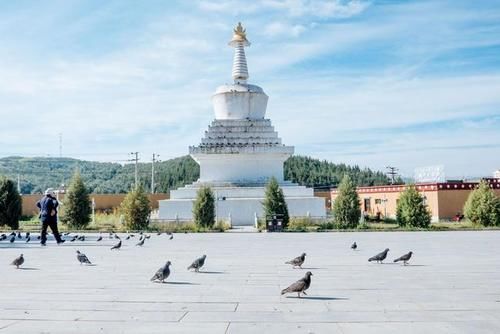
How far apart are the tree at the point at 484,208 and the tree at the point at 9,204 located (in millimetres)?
Answer: 26314

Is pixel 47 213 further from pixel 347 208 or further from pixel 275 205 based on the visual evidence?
pixel 347 208

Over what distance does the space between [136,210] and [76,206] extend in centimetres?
421

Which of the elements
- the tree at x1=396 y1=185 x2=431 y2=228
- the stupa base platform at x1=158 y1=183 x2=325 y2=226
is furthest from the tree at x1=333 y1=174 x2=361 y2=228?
the stupa base platform at x1=158 y1=183 x2=325 y2=226

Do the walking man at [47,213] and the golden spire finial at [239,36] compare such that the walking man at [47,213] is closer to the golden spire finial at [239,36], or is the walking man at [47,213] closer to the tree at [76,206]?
the tree at [76,206]

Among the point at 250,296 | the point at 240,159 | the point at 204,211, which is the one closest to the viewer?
the point at 250,296

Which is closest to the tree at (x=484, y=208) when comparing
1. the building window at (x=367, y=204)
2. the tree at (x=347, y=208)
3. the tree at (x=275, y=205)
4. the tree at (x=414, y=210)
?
the tree at (x=414, y=210)

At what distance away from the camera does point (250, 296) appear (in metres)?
8.92

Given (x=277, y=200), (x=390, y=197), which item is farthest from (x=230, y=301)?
(x=390, y=197)

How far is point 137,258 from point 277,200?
1602 centimetres

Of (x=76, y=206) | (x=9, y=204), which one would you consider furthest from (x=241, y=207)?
(x=9, y=204)

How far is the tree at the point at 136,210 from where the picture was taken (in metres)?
31.1

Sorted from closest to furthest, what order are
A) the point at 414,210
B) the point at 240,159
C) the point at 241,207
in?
the point at 414,210 < the point at 241,207 < the point at 240,159

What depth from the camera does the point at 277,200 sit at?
3055 centimetres

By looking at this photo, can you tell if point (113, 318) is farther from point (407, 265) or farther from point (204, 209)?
point (204, 209)
